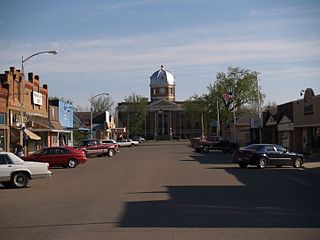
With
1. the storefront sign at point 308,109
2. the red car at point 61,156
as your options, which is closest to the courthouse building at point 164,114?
the storefront sign at point 308,109

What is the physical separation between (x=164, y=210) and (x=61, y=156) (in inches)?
913

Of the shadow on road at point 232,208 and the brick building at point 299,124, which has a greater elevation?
the brick building at point 299,124

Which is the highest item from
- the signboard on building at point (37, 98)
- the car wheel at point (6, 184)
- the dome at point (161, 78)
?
the dome at point (161, 78)

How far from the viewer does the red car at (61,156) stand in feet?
118

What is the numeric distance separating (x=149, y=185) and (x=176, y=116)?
13881 cm

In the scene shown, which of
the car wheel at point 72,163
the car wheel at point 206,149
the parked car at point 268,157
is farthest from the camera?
the car wheel at point 206,149

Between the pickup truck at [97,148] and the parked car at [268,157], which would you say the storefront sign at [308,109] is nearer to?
the parked car at [268,157]

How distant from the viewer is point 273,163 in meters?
32.8

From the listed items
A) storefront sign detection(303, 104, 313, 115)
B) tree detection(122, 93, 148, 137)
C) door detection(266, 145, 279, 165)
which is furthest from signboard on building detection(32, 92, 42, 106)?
tree detection(122, 93, 148, 137)

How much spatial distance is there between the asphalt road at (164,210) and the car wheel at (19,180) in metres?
0.53

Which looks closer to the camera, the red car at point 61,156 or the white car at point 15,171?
the white car at point 15,171

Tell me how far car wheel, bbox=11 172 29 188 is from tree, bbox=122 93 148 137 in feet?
401

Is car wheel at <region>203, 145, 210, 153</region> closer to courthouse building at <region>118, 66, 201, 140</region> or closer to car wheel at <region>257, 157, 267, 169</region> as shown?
car wheel at <region>257, 157, 267, 169</region>

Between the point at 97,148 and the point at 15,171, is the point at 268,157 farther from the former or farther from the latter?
the point at 97,148
